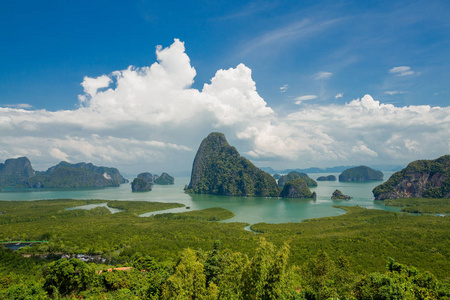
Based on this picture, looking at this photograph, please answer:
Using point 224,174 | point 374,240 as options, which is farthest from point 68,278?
point 224,174

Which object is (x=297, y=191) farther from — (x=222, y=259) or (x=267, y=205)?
(x=222, y=259)

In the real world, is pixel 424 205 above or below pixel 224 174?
below

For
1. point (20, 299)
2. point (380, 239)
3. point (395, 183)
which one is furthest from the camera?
point (395, 183)

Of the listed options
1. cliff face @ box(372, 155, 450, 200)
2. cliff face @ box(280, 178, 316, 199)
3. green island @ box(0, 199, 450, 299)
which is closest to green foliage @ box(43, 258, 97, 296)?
green island @ box(0, 199, 450, 299)

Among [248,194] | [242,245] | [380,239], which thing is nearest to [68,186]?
[248,194]

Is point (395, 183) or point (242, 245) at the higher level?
point (395, 183)

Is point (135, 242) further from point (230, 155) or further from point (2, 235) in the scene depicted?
point (230, 155)
